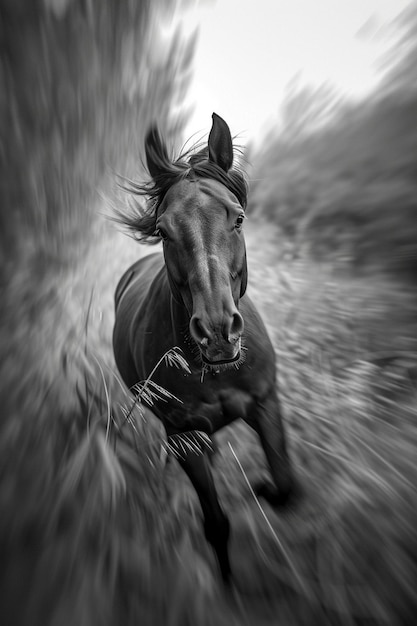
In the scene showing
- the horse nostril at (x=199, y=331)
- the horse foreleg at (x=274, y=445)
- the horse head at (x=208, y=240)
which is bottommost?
the horse foreleg at (x=274, y=445)

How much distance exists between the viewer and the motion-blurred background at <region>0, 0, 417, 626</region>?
4.19 ft

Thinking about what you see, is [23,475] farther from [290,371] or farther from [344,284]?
[344,284]

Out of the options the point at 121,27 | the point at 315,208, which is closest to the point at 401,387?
the point at 315,208

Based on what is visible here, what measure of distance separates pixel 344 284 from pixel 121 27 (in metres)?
1.45

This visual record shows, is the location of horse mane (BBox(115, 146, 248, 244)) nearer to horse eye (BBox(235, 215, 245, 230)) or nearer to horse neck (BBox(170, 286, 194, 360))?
horse eye (BBox(235, 215, 245, 230))

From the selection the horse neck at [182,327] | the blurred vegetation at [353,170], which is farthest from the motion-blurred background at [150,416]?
the horse neck at [182,327]

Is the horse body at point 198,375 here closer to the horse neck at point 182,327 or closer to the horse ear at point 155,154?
the horse neck at point 182,327

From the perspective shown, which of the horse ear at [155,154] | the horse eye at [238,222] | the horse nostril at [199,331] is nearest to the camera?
the horse nostril at [199,331]

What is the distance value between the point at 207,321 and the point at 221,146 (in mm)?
611

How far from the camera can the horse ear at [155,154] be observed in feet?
4.14

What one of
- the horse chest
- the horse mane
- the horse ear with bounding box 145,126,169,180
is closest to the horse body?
the horse chest

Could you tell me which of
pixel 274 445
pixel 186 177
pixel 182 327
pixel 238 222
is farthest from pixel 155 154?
pixel 274 445

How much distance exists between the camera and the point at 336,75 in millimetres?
1436

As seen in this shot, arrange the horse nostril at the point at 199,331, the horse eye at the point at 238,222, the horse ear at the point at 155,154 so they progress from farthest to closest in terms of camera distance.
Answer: the horse ear at the point at 155,154 < the horse eye at the point at 238,222 < the horse nostril at the point at 199,331
